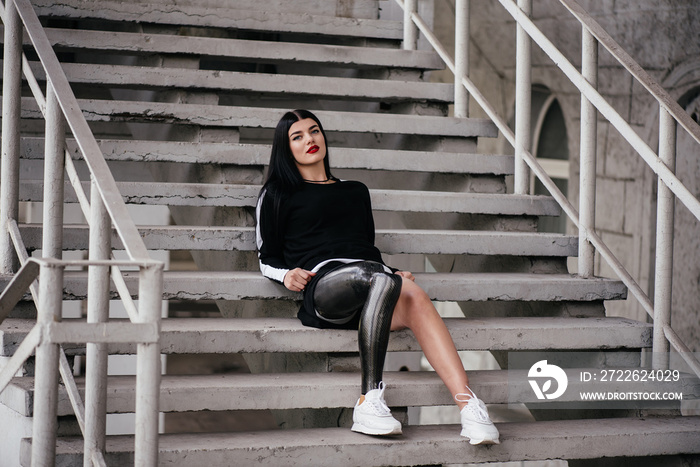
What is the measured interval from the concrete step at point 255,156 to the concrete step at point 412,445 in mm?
1450

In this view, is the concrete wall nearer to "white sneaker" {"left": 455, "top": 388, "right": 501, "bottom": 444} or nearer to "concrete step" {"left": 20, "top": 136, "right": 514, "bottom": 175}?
"concrete step" {"left": 20, "top": 136, "right": 514, "bottom": 175}

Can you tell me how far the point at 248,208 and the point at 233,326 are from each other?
770 millimetres

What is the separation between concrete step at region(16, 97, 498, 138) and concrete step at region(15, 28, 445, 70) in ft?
1.34

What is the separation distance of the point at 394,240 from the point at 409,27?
176 cm

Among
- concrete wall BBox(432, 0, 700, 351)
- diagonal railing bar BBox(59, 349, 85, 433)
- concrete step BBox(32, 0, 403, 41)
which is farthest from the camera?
concrete wall BBox(432, 0, 700, 351)

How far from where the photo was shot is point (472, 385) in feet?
10.4

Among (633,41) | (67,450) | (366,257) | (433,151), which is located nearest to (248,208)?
(366,257)

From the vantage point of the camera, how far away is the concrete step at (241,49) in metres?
4.40

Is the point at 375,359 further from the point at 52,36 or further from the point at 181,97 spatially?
the point at 52,36

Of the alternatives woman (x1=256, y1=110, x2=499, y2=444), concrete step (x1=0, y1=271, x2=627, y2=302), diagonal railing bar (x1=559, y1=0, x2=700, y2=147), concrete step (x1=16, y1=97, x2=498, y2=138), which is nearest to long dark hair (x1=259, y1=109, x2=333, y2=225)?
woman (x1=256, y1=110, x2=499, y2=444)

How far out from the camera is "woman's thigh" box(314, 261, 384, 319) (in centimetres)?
A: 311

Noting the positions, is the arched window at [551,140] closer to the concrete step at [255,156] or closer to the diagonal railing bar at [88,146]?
the concrete step at [255,156]

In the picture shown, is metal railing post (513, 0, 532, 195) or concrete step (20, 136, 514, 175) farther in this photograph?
metal railing post (513, 0, 532, 195)

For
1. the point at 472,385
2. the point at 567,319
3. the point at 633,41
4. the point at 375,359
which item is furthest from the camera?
the point at 633,41
